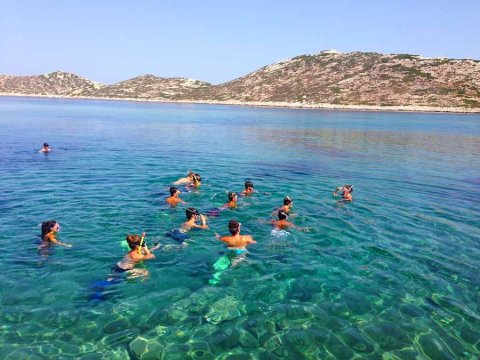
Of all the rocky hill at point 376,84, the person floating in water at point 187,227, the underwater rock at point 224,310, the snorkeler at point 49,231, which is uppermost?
the rocky hill at point 376,84

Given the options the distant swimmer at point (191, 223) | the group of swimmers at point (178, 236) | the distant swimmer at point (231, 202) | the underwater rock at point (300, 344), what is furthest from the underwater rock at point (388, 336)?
the distant swimmer at point (231, 202)

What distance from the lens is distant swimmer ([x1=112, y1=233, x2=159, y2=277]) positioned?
34.6 feet

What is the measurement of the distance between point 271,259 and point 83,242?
652 cm

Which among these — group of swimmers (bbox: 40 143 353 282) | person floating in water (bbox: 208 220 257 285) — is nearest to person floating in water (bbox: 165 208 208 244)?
group of swimmers (bbox: 40 143 353 282)

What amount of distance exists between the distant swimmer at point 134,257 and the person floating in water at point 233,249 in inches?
84.6

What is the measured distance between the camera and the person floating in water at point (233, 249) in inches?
442

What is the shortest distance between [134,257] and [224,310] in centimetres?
352

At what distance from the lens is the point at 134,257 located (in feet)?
35.9

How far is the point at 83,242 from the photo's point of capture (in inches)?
497

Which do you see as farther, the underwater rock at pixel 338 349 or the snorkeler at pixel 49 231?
the snorkeler at pixel 49 231

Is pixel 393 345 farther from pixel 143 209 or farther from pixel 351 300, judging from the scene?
pixel 143 209

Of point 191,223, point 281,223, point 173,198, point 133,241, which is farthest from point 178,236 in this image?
point 173,198

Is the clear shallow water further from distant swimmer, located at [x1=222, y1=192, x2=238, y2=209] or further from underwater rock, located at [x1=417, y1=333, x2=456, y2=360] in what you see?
distant swimmer, located at [x1=222, y1=192, x2=238, y2=209]

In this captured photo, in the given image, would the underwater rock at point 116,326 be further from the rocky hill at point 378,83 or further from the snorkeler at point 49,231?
the rocky hill at point 378,83
